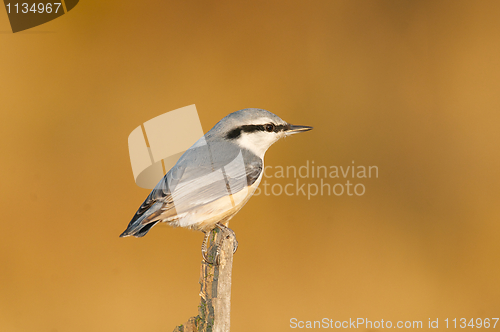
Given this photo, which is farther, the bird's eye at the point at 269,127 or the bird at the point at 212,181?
the bird's eye at the point at 269,127

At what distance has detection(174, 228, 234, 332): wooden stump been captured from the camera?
1.41 meters

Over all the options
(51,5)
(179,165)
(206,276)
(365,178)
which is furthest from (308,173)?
(51,5)

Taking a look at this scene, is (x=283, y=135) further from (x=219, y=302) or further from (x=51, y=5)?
(x=51, y=5)

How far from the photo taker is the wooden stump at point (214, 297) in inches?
55.6

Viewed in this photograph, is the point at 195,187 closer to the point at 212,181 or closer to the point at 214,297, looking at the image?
the point at 212,181

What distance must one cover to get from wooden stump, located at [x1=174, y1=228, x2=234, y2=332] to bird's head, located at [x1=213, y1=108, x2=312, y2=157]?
0.60 meters

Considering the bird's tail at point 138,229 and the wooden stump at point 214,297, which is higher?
the bird's tail at point 138,229

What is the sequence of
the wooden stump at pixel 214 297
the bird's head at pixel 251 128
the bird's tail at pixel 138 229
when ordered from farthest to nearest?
the bird's head at pixel 251 128 < the bird's tail at pixel 138 229 < the wooden stump at pixel 214 297

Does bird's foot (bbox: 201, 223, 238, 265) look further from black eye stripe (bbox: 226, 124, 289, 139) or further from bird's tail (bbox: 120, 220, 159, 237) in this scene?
black eye stripe (bbox: 226, 124, 289, 139)

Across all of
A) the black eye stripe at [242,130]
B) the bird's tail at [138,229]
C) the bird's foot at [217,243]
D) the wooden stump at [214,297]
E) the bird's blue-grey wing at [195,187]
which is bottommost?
the wooden stump at [214,297]

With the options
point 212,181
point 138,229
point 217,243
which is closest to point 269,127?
point 212,181

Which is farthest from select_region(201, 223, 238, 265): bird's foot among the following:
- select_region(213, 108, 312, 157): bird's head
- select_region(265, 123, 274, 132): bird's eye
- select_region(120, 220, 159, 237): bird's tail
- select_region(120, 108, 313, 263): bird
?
select_region(265, 123, 274, 132): bird's eye

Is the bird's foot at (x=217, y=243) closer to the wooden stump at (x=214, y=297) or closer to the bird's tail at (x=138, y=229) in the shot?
the wooden stump at (x=214, y=297)

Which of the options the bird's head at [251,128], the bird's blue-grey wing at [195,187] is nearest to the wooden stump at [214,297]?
the bird's blue-grey wing at [195,187]
